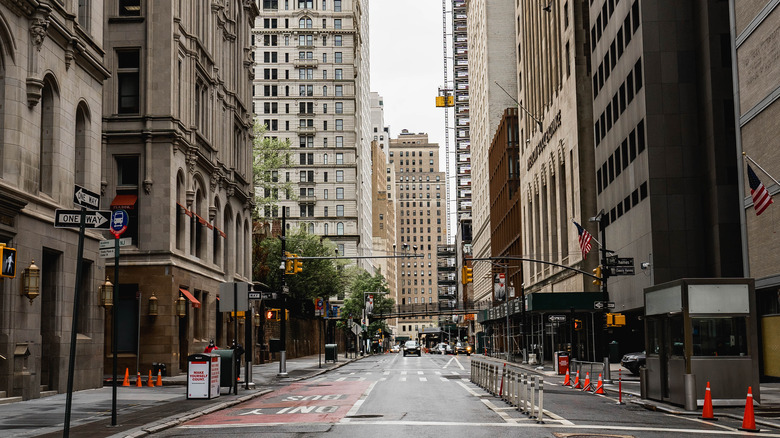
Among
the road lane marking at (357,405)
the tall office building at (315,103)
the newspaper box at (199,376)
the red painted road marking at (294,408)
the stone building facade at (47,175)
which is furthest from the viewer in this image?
the tall office building at (315,103)

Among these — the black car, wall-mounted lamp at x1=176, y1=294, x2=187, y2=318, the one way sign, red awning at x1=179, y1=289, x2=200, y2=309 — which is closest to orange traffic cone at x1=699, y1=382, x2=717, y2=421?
the one way sign

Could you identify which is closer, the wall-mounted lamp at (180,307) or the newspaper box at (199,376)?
the newspaper box at (199,376)

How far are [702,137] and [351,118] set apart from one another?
8978 centimetres

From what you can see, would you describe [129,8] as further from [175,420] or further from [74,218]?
[74,218]

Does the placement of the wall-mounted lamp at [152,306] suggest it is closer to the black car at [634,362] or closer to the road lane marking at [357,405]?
the road lane marking at [357,405]

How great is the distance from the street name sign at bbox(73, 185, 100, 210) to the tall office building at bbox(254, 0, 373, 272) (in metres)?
113

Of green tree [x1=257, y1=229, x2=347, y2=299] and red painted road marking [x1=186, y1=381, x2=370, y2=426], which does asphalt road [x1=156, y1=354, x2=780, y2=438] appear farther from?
green tree [x1=257, y1=229, x2=347, y2=299]

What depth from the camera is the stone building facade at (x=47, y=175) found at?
24.2 m

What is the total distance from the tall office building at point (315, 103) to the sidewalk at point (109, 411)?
3936 inches

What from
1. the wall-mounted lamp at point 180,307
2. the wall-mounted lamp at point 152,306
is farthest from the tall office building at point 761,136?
the wall-mounted lamp at point 152,306

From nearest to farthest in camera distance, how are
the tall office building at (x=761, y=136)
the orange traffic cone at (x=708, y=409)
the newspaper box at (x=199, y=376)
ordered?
the orange traffic cone at (x=708, y=409) < the newspaper box at (x=199, y=376) < the tall office building at (x=761, y=136)

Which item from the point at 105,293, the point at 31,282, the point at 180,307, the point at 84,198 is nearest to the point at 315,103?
the point at 180,307

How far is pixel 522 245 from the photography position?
89.6m

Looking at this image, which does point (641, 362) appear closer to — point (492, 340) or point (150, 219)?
point (150, 219)
